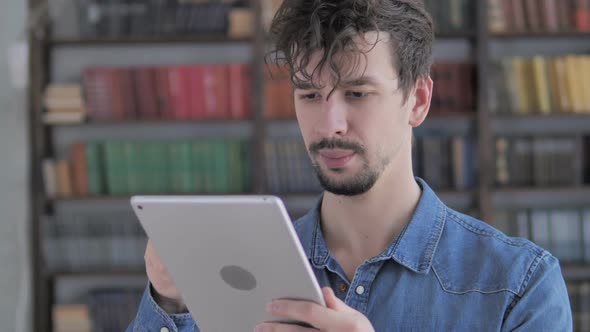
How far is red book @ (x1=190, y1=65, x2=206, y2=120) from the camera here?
367 centimetres

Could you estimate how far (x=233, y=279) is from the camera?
3.52 ft

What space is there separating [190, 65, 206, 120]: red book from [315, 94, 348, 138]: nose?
251cm

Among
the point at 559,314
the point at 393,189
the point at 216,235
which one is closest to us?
the point at 216,235

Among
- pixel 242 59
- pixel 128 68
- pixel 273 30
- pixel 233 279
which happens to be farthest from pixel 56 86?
pixel 233 279

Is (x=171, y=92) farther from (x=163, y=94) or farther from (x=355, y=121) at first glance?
(x=355, y=121)

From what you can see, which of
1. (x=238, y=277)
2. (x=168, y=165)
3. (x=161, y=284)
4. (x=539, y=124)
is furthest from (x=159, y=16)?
(x=238, y=277)

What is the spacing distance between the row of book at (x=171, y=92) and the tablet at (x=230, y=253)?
2.60 metres

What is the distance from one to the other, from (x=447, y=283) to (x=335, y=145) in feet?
0.92

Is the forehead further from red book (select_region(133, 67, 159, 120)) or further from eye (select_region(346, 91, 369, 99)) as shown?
red book (select_region(133, 67, 159, 120))

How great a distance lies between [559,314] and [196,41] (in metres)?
2.84

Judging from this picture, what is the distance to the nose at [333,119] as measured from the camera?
1205 millimetres

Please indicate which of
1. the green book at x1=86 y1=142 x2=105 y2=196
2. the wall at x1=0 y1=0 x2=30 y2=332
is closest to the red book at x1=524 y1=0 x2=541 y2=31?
the green book at x1=86 y1=142 x2=105 y2=196

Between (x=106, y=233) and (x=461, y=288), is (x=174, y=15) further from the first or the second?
(x=461, y=288)

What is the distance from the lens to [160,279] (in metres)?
1.19
